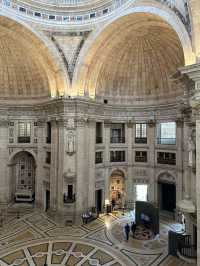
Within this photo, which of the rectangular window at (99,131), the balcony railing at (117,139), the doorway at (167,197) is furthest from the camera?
the balcony railing at (117,139)

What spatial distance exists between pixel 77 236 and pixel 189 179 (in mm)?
10346

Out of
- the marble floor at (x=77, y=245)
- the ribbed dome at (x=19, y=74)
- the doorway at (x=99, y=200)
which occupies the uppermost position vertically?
the ribbed dome at (x=19, y=74)

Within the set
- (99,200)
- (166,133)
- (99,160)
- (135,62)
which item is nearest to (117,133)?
(99,160)

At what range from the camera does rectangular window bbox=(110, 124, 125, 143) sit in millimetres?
26203

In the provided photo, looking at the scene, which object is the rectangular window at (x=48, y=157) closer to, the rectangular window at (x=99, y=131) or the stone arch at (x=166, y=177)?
the rectangular window at (x=99, y=131)

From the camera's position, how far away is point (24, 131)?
26516mm

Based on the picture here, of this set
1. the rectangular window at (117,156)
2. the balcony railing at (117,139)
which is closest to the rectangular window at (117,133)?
the balcony railing at (117,139)

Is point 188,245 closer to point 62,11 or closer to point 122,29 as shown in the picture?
point 122,29

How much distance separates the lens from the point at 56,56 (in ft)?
71.4

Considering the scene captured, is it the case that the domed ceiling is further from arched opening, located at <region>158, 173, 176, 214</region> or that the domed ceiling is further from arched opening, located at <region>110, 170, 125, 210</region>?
arched opening, located at <region>110, 170, 125, 210</region>

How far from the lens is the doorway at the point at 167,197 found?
24.1m

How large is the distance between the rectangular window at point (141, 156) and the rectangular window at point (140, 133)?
1254 millimetres

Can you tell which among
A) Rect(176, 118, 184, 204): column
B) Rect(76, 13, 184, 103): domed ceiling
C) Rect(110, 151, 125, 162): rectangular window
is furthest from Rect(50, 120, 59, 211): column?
Rect(176, 118, 184, 204): column

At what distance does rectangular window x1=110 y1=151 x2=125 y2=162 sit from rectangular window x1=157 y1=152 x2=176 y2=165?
3.85 meters
